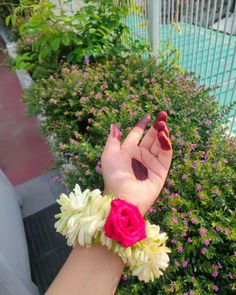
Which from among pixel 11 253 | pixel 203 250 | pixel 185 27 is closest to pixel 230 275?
pixel 203 250

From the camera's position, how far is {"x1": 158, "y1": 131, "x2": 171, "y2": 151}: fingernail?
3.45 feet

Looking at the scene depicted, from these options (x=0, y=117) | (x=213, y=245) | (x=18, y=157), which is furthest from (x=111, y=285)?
(x=0, y=117)

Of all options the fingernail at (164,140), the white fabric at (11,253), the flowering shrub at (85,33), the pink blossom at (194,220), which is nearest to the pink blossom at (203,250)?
the pink blossom at (194,220)

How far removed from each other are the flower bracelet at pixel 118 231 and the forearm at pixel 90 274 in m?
0.04

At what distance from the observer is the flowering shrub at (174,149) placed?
1113 millimetres

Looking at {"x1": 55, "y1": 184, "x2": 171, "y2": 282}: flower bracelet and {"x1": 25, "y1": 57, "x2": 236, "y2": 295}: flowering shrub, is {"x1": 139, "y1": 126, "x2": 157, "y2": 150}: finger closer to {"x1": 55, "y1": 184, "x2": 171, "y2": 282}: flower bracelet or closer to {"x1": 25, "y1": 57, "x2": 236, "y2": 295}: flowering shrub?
{"x1": 25, "y1": 57, "x2": 236, "y2": 295}: flowering shrub

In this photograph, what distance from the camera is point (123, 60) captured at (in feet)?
8.15

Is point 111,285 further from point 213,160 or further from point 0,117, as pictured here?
point 0,117

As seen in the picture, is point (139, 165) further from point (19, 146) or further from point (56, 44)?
point (19, 146)

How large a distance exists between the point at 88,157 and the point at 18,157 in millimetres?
2365

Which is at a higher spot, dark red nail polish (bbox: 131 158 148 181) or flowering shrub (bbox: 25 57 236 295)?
dark red nail polish (bbox: 131 158 148 181)

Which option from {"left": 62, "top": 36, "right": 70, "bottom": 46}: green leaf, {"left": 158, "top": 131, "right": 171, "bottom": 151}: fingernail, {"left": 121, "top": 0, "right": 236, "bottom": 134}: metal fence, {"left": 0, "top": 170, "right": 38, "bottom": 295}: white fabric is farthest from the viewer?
{"left": 62, "top": 36, "right": 70, "bottom": 46}: green leaf

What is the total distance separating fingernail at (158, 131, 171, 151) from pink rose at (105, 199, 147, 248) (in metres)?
0.31

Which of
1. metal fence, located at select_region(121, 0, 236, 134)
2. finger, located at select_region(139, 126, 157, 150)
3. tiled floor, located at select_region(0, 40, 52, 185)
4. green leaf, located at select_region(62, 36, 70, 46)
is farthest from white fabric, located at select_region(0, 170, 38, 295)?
metal fence, located at select_region(121, 0, 236, 134)
